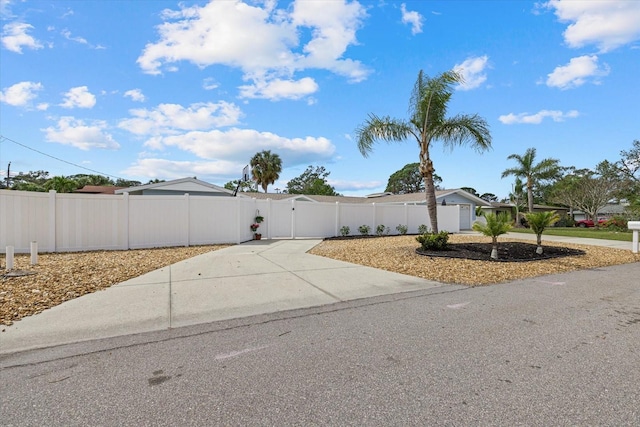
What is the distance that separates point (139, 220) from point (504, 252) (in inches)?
465

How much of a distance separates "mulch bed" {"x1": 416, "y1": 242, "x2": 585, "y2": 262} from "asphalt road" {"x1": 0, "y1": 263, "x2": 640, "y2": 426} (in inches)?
201

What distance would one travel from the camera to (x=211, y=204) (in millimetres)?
12500

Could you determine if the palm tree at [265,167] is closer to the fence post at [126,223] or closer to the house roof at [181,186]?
the house roof at [181,186]

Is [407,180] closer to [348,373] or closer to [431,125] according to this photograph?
[431,125]

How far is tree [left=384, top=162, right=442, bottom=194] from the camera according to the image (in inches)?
2178

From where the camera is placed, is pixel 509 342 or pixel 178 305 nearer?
pixel 509 342

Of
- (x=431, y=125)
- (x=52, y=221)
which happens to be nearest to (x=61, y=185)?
(x=52, y=221)

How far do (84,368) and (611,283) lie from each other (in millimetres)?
8938

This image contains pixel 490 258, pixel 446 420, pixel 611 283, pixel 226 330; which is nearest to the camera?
pixel 446 420

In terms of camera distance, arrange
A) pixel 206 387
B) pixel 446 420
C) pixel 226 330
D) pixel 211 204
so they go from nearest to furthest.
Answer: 1. pixel 446 420
2. pixel 206 387
3. pixel 226 330
4. pixel 211 204

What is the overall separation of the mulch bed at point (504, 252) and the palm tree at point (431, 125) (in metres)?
1.10

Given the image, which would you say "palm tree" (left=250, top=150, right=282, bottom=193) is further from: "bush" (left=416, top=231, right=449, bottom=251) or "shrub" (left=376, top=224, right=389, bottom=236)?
"bush" (left=416, top=231, right=449, bottom=251)

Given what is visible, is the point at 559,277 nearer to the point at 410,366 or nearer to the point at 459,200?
the point at 410,366

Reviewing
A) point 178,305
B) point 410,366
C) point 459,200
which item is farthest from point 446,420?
point 459,200
